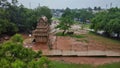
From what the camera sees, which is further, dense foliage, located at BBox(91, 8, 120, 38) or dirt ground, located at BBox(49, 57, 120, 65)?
dense foliage, located at BBox(91, 8, 120, 38)

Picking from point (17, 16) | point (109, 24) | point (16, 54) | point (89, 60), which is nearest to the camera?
point (16, 54)

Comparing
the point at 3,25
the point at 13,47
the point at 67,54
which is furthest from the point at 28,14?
the point at 13,47

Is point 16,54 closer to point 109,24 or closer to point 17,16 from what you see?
point 109,24

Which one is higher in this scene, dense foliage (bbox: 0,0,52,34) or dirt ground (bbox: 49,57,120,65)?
dense foliage (bbox: 0,0,52,34)

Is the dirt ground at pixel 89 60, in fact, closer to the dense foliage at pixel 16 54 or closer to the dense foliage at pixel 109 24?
the dense foliage at pixel 109 24

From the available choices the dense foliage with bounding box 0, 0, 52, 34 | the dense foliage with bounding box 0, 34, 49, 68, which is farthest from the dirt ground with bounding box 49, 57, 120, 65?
the dense foliage with bounding box 0, 0, 52, 34

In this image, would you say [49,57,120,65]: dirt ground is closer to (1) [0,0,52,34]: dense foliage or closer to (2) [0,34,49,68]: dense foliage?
(2) [0,34,49,68]: dense foliage

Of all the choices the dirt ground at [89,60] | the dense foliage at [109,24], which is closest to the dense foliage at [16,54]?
the dirt ground at [89,60]

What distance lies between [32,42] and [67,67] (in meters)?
11.5

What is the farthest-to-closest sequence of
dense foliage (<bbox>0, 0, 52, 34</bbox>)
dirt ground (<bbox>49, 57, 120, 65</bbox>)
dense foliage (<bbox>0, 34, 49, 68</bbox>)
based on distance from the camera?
dense foliage (<bbox>0, 0, 52, 34</bbox>) < dirt ground (<bbox>49, 57, 120, 65</bbox>) < dense foliage (<bbox>0, 34, 49, 68</bbox>)

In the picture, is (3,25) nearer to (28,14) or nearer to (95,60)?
(28,14)

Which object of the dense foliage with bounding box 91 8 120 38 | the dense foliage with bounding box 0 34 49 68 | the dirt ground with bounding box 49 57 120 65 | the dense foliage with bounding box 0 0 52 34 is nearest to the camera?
the dense foliage with bounding box 0 34 49 68

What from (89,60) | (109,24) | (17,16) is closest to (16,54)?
(89,60)

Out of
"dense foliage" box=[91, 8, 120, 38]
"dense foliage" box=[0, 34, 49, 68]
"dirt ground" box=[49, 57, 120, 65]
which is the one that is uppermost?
"dense foliage" box=[0, 34, 49, 68]
